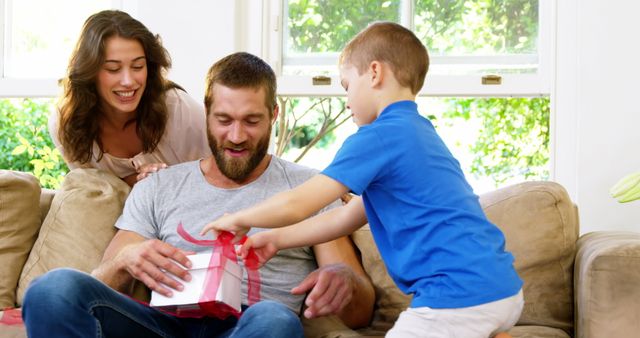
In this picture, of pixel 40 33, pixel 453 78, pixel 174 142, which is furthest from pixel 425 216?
pixel 40 33

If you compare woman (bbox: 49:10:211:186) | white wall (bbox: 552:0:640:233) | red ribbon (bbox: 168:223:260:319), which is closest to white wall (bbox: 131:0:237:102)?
woman (bbox: 49:10:211:186)

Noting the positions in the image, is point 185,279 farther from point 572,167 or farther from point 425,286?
point 572,167

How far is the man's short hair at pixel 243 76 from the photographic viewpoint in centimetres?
230

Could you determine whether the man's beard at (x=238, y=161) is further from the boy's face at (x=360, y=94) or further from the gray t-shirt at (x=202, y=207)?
the boy's face at (x=360, y=94)

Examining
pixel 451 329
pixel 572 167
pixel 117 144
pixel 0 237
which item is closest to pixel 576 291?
pixel 451 329

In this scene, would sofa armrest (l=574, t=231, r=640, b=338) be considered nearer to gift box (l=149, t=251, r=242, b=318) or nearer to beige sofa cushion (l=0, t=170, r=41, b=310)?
gift box (l=149, t=251, r=242, b=318)

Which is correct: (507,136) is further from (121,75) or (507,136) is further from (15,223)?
(15,223)

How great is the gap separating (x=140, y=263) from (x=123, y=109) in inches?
28.2

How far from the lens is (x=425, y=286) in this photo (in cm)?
171

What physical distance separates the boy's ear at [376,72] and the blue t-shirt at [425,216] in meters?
0.08

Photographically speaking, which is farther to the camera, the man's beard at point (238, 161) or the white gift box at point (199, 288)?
the man's beard at point (238, 161)

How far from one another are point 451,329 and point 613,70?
64.5 inches

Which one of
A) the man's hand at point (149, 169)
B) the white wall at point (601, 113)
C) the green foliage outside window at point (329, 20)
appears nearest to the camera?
the man's hand at point (149, 169)

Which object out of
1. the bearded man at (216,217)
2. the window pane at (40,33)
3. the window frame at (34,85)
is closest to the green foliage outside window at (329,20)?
the window frame at (34,85)
